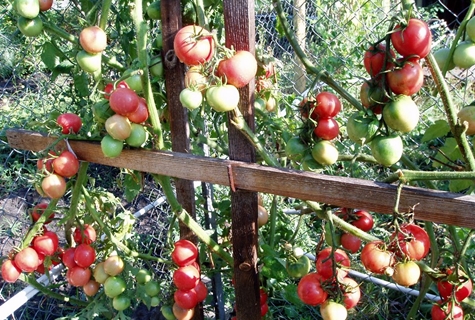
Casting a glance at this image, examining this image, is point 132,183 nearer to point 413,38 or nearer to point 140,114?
point 140,114

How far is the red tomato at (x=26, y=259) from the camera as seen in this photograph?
4.91 feet

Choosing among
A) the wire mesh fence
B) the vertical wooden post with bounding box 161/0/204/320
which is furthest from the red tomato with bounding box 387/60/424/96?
the vertical wooden post with bounding box 161/0/204/320

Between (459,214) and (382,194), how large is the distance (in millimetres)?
153

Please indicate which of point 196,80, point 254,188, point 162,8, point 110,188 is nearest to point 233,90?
point 196,80

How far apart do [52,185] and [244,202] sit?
0.51m

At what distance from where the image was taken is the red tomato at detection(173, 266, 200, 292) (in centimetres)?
144

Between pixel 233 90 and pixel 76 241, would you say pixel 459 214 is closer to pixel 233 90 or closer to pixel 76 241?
pixel 233 90

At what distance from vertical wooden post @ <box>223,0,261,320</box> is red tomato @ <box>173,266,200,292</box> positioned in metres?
0.12

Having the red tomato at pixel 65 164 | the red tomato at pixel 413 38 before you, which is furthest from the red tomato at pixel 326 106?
the red tomato at pixel 65 164

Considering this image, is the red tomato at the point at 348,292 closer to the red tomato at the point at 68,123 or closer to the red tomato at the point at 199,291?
the red tomato at the point at 199,291

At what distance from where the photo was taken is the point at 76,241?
1610mm

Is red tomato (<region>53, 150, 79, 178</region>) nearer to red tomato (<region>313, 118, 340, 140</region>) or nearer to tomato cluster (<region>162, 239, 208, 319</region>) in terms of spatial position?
tomato cluster (<region>162, 239, 208, 319</region>)

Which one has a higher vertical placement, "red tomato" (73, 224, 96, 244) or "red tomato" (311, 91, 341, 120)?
"red tomato" (311, 91, 341, 120)

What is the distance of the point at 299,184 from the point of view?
45.1 inches
